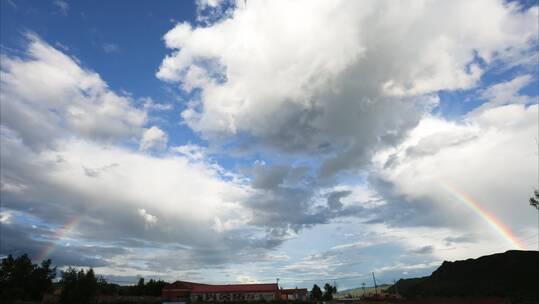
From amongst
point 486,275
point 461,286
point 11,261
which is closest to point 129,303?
point 11,261

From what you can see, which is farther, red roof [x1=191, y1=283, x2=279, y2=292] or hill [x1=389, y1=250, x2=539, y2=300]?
hill [x1=389, y1=250, x2=539, y2=300]

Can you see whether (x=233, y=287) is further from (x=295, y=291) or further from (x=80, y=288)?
(x=80, y=288)

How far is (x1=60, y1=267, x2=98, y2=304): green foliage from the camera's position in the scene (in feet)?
259

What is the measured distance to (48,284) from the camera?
355ft

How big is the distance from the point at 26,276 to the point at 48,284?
21.5 feet

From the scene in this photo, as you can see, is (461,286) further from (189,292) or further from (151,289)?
(151,289)

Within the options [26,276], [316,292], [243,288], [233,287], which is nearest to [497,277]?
[316,292]

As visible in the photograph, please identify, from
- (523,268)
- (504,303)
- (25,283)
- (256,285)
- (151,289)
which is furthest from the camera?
(523,268)

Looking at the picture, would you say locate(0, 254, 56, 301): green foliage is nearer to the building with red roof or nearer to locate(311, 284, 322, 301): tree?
the building with red roof

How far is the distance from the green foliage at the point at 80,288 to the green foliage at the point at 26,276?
29.1 meters

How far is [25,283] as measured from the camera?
342 feet

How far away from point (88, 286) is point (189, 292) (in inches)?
2429

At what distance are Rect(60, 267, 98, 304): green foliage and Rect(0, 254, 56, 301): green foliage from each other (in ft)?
95.6

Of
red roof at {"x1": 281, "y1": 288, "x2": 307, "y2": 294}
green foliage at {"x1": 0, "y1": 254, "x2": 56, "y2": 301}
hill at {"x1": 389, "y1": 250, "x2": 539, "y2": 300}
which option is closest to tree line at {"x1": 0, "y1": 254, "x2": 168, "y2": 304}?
green foliage at {"x1": 0, "y1": 254, "x2": 56, "y2": 301}
